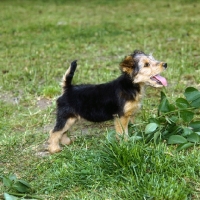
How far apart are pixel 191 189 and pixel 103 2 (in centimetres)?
1317

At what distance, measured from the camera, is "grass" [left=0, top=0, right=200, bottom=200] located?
4254 mm

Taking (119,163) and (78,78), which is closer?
(119,163)

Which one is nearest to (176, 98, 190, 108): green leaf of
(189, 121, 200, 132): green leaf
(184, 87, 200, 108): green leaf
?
(184, 87, 200, 108): green leaf

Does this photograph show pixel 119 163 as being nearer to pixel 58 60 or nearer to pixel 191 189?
pixel 191 189

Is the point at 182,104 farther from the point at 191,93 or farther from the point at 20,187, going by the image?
the point at 20,187

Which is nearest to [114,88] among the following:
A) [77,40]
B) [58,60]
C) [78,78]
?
[78,78]

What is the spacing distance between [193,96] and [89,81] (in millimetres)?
2852

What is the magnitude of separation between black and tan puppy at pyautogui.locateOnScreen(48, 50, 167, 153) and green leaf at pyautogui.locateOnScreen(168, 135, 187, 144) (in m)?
0.61

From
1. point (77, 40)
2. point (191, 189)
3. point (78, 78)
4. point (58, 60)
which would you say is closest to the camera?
point (191, 189)

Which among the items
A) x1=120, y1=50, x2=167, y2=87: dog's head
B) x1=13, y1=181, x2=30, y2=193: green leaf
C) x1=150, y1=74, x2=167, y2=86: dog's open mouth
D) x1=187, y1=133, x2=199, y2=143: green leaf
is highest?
x1=120, y1=50, x2=167, y2=87: dog's head

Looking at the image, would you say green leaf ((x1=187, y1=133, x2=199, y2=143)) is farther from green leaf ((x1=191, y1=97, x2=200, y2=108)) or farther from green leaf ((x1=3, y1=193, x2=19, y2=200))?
green leaf ((x1=3, y1=193, x2=19, y2=200))

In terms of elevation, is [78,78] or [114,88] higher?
[114,88]

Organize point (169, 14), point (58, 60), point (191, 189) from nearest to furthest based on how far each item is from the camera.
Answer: point (191, 189), point (58, 60), point (169, 14)

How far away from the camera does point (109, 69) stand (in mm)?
8281
